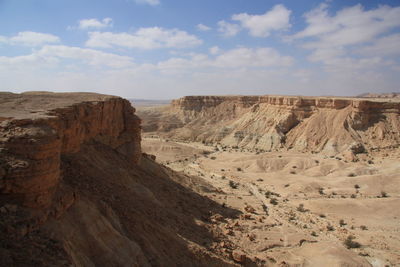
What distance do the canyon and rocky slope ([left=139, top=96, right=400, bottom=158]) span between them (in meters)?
3.24

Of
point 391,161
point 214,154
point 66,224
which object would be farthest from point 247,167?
point 66,224

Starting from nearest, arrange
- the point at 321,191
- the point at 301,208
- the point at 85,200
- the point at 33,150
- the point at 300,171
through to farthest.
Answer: the point at 33,150
the point at 85,200
the point at 301,208
the point at 321,191
the point at 300,171

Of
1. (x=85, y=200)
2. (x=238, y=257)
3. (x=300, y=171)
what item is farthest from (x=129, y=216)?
(x=300, y=171)

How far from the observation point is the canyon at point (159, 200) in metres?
9.00

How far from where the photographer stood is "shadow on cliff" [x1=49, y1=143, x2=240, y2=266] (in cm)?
1032

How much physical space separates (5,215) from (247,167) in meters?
37.0

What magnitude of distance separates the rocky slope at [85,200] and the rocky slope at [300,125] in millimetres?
36282

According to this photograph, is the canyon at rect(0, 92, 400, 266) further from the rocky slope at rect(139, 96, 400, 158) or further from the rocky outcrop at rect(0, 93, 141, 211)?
the rocky slope at rect(139, 96, 400, 158)

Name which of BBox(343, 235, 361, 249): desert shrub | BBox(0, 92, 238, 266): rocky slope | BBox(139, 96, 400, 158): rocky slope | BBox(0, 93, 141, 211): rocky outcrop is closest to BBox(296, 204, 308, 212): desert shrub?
BBox(343, 235, 361, 249): desert shrub

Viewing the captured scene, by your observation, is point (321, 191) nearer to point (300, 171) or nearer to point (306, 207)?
point (306, 207)

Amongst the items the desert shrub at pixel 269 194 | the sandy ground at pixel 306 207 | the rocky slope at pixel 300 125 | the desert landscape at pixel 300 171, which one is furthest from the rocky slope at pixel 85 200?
the rocky slope at pixel 300 125

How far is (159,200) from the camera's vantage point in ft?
60.5

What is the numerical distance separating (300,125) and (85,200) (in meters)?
52.5

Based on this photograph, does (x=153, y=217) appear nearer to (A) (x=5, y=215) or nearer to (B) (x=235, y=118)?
(A) (x=5, y=215)
